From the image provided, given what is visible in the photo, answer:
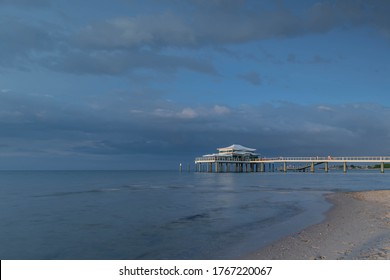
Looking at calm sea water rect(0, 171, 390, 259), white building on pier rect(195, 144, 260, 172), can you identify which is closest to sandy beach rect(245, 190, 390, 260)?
calm sea water rect(0, 171, 390, 259)

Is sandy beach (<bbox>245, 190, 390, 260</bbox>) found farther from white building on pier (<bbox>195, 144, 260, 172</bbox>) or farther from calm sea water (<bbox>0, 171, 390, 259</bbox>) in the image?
white building on pier (<bbox>195, 144, 260, 172</bbox>)

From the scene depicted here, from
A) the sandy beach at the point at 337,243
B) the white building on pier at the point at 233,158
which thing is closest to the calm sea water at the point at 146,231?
the sandy beach at the point at 337,243

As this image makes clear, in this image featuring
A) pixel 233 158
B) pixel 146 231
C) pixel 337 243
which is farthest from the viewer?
pixel 233 158

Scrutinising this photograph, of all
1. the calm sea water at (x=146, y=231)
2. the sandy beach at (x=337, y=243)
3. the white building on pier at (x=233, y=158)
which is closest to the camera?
the sandy beach at (x=337, y=243)

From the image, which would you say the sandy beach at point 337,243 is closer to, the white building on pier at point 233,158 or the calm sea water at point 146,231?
the calm sea water at point 146,231

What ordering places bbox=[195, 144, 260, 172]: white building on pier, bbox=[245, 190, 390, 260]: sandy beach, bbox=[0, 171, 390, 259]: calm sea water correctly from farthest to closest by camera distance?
bbox=[195, 144, 260, 172]: white building on pier, bbox=[0, 171, 390, 259]: calm sea water, bbox=[245, 190, 390, 260]: sandy beach

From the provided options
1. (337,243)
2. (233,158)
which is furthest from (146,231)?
(233,158)

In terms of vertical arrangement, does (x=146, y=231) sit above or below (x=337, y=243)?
below

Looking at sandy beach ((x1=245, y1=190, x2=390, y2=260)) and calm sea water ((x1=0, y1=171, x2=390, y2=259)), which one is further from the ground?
sandy beach ((x1=245, y1=190, x2=390, y2=260))

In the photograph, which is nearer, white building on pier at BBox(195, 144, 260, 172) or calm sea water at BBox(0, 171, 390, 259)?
calm sea water at BBox(0, 171, 390, 259)

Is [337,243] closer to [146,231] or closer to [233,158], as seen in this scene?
[146,231]

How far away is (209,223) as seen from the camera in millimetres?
15281
